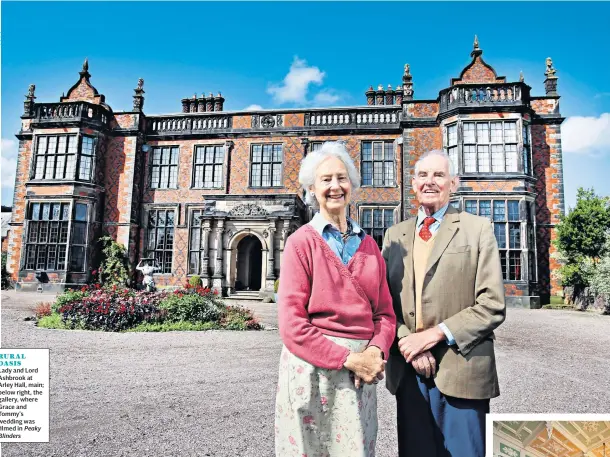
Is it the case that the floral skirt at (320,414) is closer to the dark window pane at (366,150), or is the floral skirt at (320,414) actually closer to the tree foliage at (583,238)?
the tree foliage at (583,238)

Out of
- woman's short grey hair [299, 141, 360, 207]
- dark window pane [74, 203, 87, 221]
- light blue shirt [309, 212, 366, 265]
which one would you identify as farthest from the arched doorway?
light blue shirt [309, 212, 366, 265]

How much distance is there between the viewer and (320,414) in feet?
6.05

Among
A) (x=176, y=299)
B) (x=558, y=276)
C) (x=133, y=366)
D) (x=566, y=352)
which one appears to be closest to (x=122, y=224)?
(x=176, y=299)

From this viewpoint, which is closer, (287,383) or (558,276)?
(287,383)

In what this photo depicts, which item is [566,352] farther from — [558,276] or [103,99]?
[103,99]

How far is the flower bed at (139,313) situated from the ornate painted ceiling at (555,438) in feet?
24.3

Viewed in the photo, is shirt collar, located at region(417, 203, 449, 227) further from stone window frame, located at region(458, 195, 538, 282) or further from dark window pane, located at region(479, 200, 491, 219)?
dark window pane, located at region(479, 200, 491, 219)

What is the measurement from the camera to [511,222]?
15055 mm

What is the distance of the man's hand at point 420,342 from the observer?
2068 millimetres

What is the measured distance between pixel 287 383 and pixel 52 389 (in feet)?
13.2

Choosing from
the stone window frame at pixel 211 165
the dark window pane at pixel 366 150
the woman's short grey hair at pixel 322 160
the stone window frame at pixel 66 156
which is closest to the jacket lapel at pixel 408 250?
the woman's short grey hair at pixel 322 160

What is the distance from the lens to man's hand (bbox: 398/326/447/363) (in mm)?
2068

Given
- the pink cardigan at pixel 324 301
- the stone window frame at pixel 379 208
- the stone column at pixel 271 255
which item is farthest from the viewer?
the stone window frame at pixel 379 208

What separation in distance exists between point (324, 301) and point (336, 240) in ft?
1.20
